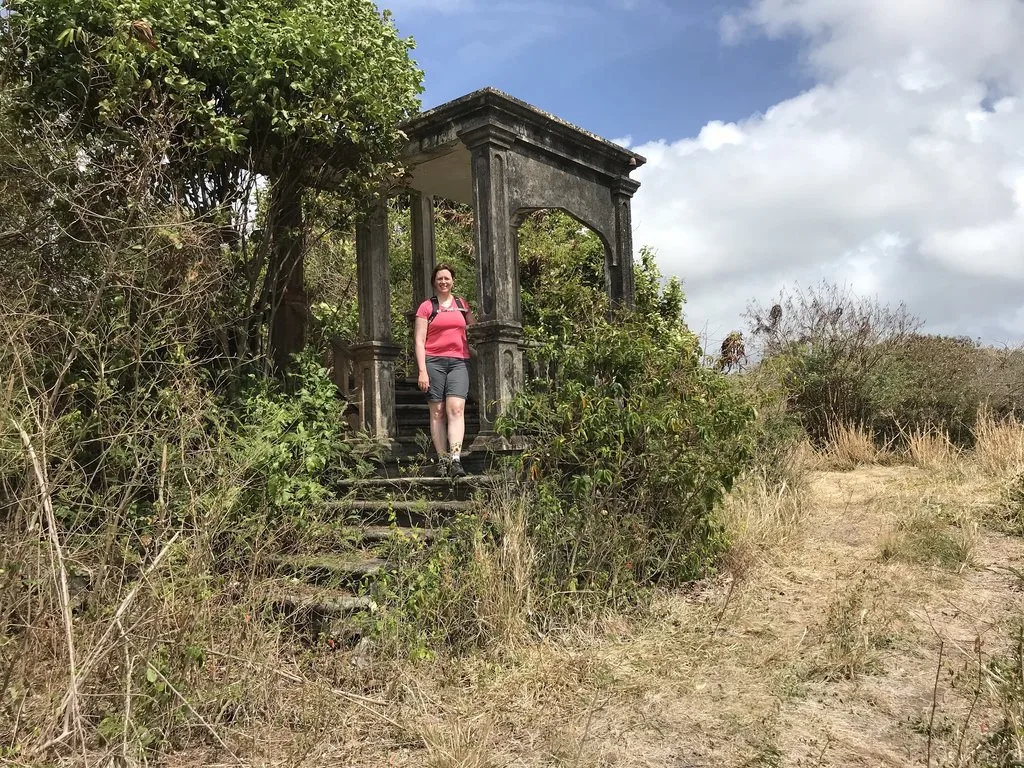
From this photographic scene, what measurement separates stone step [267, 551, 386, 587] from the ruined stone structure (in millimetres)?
1421

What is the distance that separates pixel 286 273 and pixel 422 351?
5.14ft

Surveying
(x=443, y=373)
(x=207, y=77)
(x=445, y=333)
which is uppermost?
(x=207, y=77)

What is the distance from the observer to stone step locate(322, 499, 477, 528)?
5.09m

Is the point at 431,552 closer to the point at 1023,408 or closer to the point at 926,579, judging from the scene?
the point at 926,579

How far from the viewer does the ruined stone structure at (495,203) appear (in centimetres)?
619

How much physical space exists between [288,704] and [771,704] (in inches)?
90.1

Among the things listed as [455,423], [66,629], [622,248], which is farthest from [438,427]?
[66,629]

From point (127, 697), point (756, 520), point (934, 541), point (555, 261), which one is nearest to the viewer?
point (127, 697)

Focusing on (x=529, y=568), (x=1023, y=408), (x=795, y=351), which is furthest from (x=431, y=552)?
(x=1023, y=408)

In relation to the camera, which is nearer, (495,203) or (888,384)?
A: (495,203)

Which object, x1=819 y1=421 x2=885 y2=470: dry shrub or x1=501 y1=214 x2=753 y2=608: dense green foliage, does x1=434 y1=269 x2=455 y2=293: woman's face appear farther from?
x1=819 y1=421 x2=885 y2=470: dry shrub

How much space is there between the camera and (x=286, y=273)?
6.75m

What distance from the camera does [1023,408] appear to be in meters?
12.6

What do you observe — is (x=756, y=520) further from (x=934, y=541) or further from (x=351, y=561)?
(x=351, y=561)
